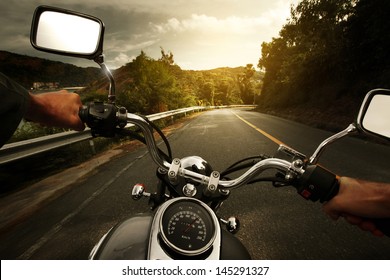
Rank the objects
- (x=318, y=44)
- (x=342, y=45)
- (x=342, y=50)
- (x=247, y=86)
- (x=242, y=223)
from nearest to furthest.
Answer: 1. (x=242, y=223)
2. (x=342, y=45)
3. (x=342, y=50)
4. (x=318, y=44)
5. (x=247, y=86)

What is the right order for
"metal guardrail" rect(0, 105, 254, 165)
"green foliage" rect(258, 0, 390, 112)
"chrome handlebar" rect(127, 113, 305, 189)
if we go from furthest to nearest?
"green foliage" rect(258, 0, 390, 112) → "metal guardrail" rect(0, 105, 254, 165) → "chrome handlebar" rect(127, 113, 305, 189)

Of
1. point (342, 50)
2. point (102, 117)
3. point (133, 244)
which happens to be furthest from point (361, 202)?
point (342, 50)

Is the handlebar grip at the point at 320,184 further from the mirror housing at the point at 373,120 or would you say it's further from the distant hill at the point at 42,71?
the distant hill at the point at 42,71

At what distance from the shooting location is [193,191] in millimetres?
1313

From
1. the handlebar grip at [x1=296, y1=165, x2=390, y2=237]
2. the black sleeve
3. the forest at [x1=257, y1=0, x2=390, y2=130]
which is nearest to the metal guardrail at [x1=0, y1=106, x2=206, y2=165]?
the black sleeve

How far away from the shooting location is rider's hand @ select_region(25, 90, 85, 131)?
116cm

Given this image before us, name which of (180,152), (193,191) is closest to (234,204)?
(193,191)

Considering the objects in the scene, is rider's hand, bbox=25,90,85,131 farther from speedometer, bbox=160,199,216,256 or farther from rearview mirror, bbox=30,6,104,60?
speedometer, bbox=160,199,216,256

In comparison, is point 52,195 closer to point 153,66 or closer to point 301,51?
point 301,51

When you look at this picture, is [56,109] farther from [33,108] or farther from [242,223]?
[242,223]

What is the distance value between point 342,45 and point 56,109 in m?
17.0

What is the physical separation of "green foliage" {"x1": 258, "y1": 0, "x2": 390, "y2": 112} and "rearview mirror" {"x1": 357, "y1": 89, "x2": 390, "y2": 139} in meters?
12.8

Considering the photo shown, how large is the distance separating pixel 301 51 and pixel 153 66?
14.1 meters

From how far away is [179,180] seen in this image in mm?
1375
